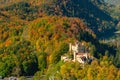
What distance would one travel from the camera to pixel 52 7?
6870 inches

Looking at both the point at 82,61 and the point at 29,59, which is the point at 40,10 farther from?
the point at 82,61

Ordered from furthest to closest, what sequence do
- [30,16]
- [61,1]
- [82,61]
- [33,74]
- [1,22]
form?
[61,1] < [30,16] < [1,22] < [33,74] < [82,61]

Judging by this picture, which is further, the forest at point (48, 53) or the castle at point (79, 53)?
the castle at point (79, 53)

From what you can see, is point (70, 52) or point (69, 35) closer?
point (70, 52)

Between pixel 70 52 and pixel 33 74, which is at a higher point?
pixel 70 52

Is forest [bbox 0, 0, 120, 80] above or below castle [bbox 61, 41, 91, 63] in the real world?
below

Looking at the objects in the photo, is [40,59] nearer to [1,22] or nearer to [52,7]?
[1,22]

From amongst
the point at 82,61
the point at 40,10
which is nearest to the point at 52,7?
the point at 40,10

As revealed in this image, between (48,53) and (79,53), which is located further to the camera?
(48,53)

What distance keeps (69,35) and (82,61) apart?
1968 centimetres

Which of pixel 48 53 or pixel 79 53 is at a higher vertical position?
pixel 79 53

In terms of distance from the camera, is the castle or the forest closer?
the forest

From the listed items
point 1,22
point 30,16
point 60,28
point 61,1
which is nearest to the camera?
point 60,28

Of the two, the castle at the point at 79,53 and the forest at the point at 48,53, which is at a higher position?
the castle at the point at 79,53
